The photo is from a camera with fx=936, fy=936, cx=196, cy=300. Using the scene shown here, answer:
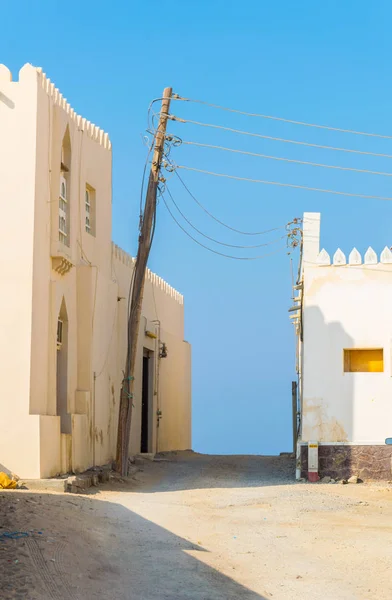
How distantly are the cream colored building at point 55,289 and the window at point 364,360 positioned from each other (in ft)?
16.3

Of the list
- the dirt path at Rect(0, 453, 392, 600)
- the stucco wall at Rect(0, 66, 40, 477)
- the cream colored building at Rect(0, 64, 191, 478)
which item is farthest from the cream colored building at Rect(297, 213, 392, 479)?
the stucco wall at Rect(0, 66, 40, 477)

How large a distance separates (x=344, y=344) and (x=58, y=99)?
721cm

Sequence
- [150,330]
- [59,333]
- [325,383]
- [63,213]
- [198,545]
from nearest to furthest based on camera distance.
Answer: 1. [198,545]
2. [59,333]
3. [63,213]
4. [325,383]
5. [150,330]

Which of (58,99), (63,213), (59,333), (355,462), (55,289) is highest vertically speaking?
(58,99)

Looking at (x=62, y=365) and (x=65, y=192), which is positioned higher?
(x=65, y=192)

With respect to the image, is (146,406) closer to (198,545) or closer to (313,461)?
(313,461)

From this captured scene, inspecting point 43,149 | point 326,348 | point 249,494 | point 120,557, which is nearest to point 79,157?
point 43,149

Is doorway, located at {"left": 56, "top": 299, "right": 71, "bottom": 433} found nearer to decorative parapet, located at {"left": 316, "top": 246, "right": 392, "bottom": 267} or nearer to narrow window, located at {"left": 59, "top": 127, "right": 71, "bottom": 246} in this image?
narrow window, located at {"left": 59, "top": 127, "right": 71, "bottom": 246}

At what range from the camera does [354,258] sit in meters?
18.5

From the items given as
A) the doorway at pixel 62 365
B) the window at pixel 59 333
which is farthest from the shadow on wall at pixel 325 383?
the window at pixel 59 333

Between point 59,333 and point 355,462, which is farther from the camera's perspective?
point 355,462

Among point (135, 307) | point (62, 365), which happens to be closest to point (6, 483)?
point (62, 365)

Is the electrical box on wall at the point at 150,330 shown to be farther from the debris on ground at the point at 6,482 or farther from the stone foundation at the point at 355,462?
the debris on ground at the point at 6,482

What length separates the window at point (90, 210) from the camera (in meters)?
19.6
